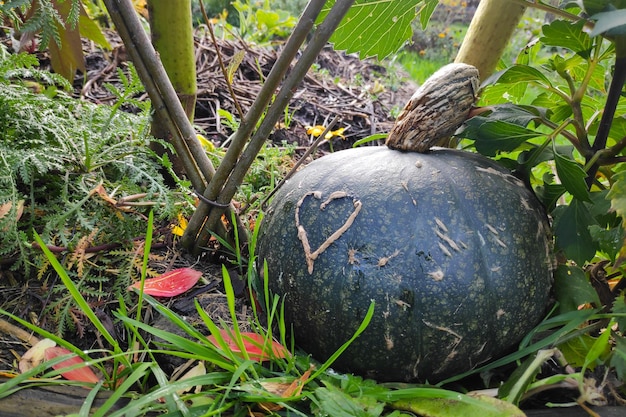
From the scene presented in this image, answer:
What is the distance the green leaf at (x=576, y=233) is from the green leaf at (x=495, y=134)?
0.23 m

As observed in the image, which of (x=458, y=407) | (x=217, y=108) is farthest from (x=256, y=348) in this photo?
(x=217, y=108)

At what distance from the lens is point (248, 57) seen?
11.2 ft

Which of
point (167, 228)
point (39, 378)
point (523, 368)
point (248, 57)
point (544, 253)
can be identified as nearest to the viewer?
point (39, 378)

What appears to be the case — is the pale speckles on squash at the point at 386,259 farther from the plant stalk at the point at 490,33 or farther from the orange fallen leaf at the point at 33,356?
the plant stalk at the point at 490,33

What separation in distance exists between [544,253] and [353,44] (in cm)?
89

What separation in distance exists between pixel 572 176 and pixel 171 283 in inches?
46.4

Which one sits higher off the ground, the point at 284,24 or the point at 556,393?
the point at 284,24

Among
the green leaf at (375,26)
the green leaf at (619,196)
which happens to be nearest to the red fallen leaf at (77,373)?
the green leaf at (375,26)

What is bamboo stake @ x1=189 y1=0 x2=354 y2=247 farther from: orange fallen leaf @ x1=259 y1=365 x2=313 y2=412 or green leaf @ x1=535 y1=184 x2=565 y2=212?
green leaf @ x1=535 y1=184 x2=565 y2=212

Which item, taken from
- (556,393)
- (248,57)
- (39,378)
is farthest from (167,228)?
(248,57)

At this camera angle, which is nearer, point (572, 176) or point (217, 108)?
point (572, 176)

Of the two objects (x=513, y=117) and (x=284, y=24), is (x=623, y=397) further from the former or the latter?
(x=284, y=24)

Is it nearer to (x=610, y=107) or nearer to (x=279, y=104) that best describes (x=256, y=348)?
(x=279, y=104)

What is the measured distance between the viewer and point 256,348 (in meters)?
1.27
